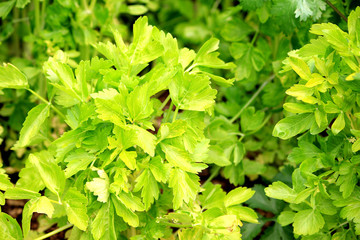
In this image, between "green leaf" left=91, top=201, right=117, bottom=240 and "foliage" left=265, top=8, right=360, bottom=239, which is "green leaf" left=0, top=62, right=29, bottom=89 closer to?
"green leaf" left=91, top=201, right=117, bottom=240

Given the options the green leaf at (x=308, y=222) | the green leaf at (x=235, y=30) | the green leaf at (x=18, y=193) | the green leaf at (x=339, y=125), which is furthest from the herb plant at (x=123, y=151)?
the green leaf at (x=235, y=30)

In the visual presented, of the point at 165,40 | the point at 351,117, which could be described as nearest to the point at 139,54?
the point at 165,40

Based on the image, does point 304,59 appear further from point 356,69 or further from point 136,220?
point 136,220

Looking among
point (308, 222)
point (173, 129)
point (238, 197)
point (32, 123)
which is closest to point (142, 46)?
point (173, 129)

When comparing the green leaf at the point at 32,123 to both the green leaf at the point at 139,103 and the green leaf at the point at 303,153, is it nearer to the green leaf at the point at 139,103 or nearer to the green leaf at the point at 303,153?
the green leaf at the point at 139,103

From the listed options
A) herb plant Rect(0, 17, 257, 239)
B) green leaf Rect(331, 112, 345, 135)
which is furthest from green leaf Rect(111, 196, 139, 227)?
green leaf Rect(331, 112, 345, 135)
